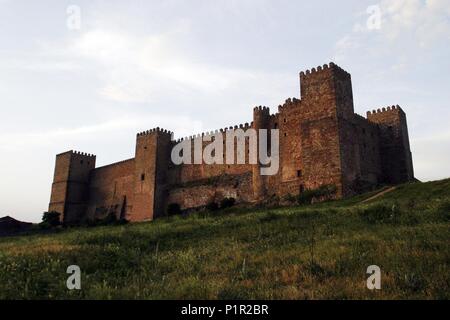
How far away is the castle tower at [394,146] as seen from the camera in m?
33.3

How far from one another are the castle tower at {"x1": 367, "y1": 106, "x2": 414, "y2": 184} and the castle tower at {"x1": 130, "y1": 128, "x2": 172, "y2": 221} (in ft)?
66.8

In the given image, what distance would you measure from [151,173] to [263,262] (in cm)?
3327

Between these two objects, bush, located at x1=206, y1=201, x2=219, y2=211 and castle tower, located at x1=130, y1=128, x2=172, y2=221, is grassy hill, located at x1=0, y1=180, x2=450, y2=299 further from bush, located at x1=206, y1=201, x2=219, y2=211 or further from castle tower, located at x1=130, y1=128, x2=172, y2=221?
castle tower, located at x1=130, y1=128, x2=172, y2=221

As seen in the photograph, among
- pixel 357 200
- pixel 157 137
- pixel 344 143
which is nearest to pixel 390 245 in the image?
pixel 357 200

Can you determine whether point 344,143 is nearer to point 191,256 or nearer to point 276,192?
point 276,192

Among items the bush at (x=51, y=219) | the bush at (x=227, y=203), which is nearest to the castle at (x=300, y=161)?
the bush at (x=227, y=203)

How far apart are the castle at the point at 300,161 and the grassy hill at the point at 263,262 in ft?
44.9

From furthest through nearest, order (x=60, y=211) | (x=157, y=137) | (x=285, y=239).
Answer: (x=60, y=211) → (x=157, y=137) → (x=285, y=239)

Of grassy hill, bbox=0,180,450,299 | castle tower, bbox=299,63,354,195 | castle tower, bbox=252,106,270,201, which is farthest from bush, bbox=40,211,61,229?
grassy hill, bbox=0,180,450,299

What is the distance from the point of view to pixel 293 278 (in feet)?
25.3

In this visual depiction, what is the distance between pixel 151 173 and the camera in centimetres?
4169

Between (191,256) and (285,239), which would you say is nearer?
(191,256)

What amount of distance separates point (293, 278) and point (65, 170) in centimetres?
4937

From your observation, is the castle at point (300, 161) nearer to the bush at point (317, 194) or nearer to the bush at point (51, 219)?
the bush at point (317, 194)
